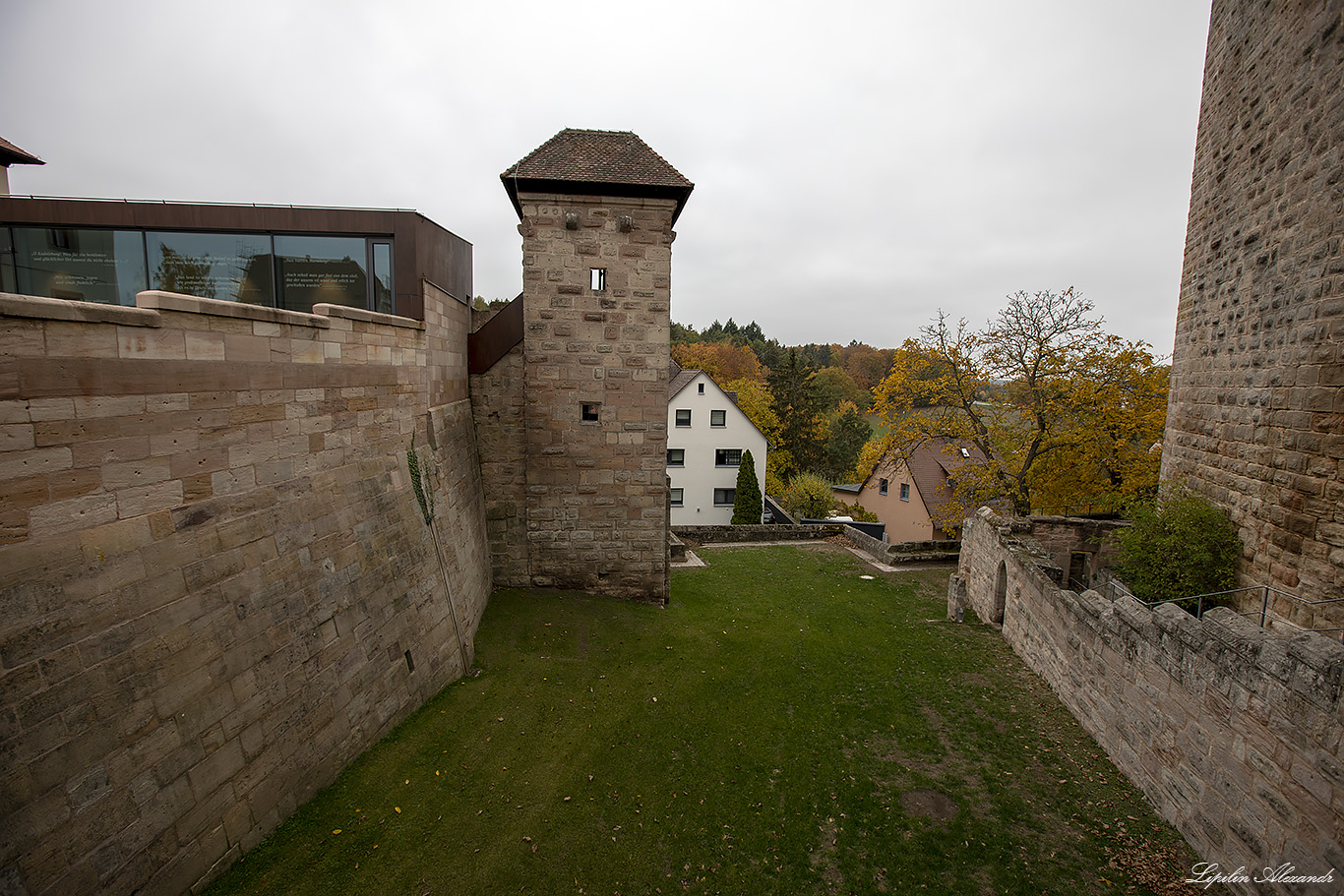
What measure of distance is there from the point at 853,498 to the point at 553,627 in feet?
91.2

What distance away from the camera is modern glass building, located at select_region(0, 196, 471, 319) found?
26.0 ft

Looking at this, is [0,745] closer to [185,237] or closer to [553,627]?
[553,627]

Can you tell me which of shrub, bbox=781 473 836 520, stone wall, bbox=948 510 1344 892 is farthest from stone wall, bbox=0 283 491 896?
shrub, bbox=781 473 836 520

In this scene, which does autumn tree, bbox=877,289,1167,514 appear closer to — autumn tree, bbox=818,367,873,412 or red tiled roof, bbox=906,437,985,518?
red tiled roof, bbox=906,437,985,518

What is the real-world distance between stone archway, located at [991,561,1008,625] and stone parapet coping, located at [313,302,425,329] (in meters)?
12.4

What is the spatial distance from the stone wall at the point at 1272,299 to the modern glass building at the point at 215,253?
11.2 meters

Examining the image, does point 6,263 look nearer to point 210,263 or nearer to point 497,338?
point 210,263

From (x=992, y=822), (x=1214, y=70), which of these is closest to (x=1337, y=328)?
(x=1214, y=70)

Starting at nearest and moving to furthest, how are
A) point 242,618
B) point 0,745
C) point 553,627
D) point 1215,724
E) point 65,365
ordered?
point 0,745 < point 65,365 < point 242,618 < point 1215,724 < point 553,627

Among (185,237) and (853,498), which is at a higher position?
(185,237)

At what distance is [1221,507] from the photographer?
7.39 metres

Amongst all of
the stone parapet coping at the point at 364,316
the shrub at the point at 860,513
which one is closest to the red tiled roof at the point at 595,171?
the stone parapet coping at the point at 364,316

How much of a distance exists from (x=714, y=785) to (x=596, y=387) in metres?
7.11

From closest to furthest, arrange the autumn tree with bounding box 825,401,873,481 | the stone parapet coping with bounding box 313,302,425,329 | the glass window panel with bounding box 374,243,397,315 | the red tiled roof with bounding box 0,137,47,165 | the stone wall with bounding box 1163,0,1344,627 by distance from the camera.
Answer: the stone wall with bounding box 1163,0,1344,627, the stone parapet coping with bounding box 313,302,425,329, the glass window panel with bounding box 374,243,397,315, the red tiled roof with bounding box 0,137,47,165, the autumn tree with bounding box 825,401,873,481
